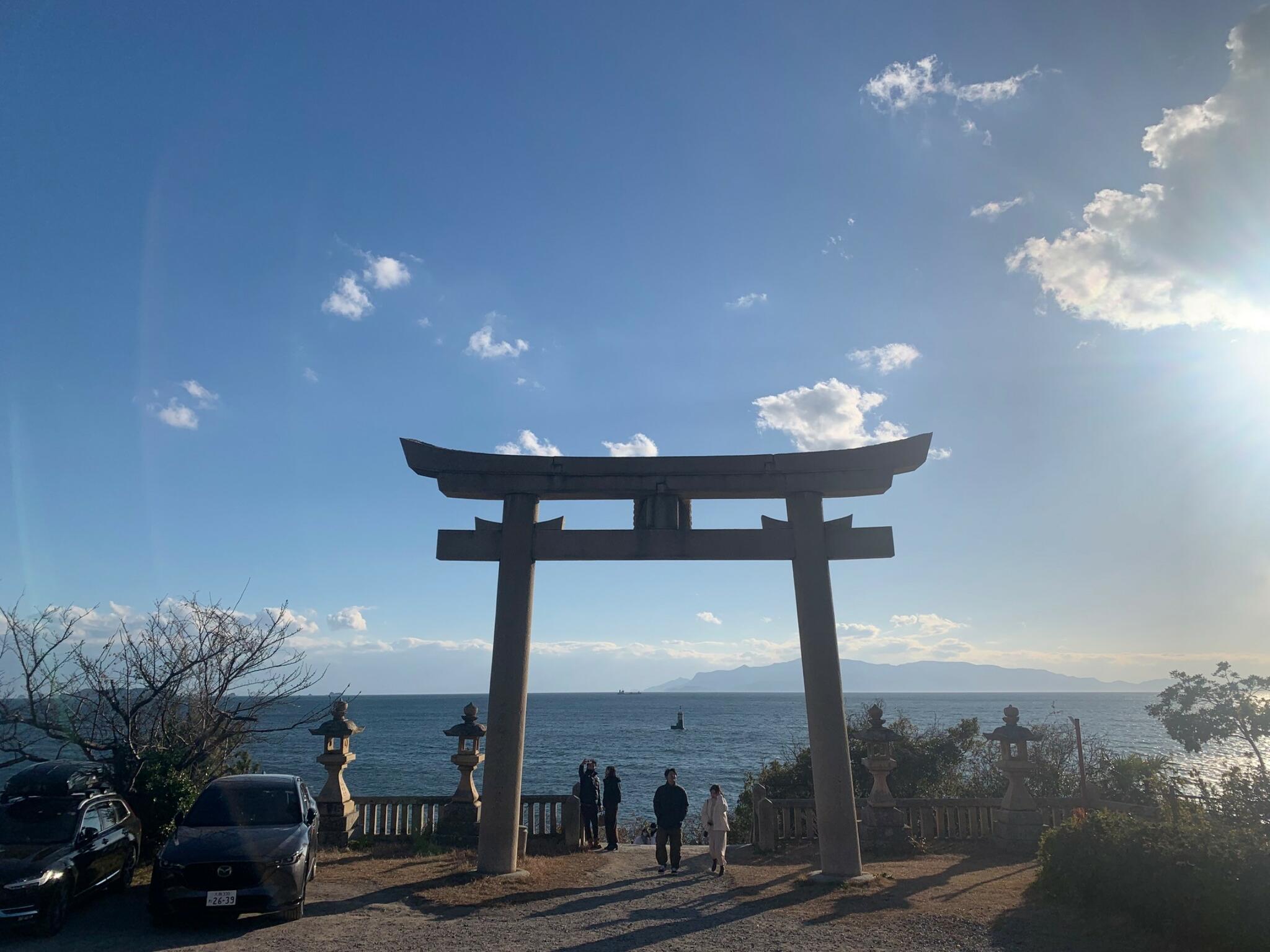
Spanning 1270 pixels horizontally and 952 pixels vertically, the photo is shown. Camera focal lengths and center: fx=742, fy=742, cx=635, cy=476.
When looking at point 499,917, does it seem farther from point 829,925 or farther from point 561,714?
point 561,714

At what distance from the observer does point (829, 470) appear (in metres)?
11.9

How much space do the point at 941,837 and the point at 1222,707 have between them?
1341cm

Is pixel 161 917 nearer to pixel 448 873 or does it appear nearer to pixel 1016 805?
pixel 448 873

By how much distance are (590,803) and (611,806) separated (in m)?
0.44

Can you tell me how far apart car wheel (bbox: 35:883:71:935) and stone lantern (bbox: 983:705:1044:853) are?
44.1 ft

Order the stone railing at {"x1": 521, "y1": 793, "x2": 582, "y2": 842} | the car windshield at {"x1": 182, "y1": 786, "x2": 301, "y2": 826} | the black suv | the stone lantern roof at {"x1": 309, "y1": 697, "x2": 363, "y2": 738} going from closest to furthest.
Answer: the black suv
the car windshield at {"x1": 182, "y1": 786, "x2": 301, "y2": 826}
the stone lantern roof at {"x1": 309, "y1": 697, "x2": 363, "y2": 738}
the stone railing at {"x1": 521, "y1": 793, "x2": 582, "y2": 842}

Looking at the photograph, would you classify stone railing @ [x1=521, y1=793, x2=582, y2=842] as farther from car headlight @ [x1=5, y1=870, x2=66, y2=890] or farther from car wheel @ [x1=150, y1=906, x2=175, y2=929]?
car headlight @ [x1=5, y1=870, x2=66, y2=890]

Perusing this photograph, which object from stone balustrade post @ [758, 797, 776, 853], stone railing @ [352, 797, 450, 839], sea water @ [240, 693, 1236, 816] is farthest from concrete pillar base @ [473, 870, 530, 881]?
stone balustrade post @ [758, 797, 776, 853]

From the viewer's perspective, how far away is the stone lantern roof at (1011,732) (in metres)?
13.3

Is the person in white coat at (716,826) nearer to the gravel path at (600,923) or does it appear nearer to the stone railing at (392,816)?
the gravel path at (600,923)

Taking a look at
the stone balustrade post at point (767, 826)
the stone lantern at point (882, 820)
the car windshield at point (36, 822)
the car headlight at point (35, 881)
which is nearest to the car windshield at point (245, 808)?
the car windshield at point (36, 822)

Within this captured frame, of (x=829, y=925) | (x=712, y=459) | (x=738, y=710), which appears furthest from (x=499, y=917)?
(x=738, y=710)

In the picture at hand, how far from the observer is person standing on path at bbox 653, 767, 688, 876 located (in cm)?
1147

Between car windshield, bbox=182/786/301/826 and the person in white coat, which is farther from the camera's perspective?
the person in white coat
